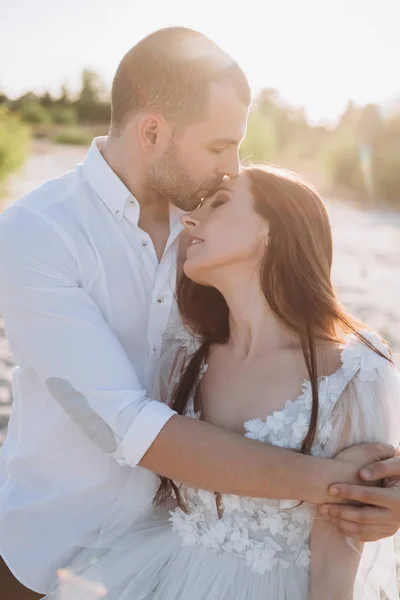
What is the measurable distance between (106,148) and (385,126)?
14270mm

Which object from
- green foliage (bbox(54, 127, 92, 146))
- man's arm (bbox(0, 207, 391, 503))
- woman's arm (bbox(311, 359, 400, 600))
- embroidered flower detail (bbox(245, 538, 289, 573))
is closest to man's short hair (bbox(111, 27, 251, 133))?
man's arm (bbox(0, 207, 391, 503))

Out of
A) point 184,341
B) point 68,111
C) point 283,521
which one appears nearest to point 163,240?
point 184,341

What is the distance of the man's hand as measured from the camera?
5.80 ft

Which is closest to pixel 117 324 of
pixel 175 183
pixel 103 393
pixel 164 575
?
pixel 103 393

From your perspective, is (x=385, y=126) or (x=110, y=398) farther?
(x=385, y=126)

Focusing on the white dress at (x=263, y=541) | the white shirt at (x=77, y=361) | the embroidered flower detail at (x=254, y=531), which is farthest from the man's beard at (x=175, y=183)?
the embroidered flower detail at (x=254, y=531)

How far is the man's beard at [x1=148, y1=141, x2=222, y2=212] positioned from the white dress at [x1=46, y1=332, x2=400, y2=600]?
0.73 metres

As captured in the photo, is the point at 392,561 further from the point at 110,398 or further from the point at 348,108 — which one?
the point at 348,108

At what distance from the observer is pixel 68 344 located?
76.5 inches

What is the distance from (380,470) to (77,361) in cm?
82

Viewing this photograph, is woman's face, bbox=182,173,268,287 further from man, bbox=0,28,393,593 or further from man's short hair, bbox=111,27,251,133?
man's short hair, bbox=111,27,251,133

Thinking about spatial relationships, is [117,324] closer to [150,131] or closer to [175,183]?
[175,183]

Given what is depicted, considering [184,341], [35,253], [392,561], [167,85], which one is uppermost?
[167,85]

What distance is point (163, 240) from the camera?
2494mm
